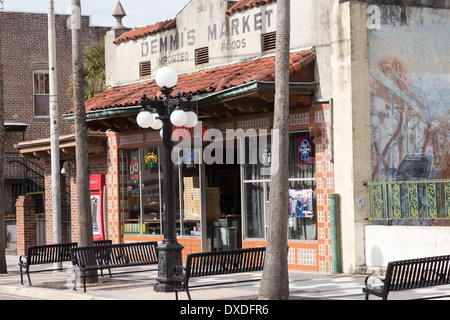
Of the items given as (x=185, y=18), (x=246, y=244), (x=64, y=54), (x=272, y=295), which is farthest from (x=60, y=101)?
(x=272, y=295)

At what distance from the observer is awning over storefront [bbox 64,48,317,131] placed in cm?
1705

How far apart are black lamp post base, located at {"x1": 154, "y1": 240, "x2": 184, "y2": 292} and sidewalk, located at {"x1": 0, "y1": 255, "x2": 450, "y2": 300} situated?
25cm

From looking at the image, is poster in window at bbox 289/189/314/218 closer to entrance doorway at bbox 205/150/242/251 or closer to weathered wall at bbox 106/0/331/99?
weathered wall at bbox 106/0/331/99

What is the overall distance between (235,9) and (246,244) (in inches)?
221

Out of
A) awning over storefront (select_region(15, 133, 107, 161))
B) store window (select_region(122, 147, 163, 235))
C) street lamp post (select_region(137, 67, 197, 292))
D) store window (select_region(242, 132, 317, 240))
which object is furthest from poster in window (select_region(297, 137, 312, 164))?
awning over storefront (select_region(15, 133, 107, 161))

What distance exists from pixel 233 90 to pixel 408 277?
685 cm

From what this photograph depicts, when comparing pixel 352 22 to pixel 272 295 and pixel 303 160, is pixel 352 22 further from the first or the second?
pixel 272 295

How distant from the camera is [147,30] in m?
23.0

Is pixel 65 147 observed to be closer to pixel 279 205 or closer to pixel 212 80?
pixel 212 80

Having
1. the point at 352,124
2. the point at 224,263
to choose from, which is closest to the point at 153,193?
the point at 352,124

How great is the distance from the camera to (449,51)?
18.2 m

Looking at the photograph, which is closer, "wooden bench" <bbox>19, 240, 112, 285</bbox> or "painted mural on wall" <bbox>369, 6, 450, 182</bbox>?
"painted mural on wall" <bbox>369, 6, 450, 182</bbox>

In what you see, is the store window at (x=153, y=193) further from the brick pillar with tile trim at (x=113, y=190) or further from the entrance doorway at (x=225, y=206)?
the entrance doorway at (x=225, y=206)

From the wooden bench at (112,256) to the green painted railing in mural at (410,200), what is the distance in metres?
4.60
